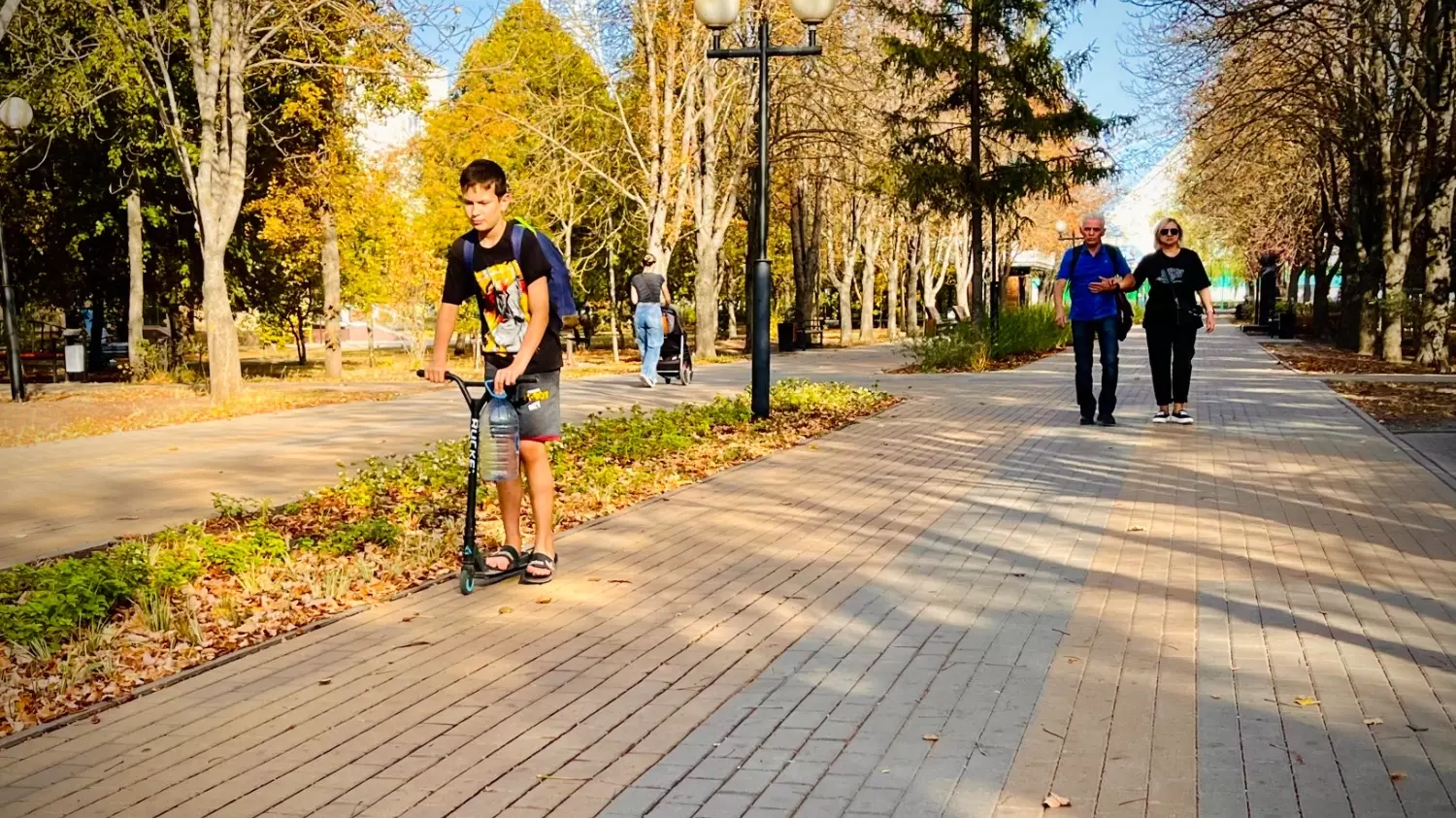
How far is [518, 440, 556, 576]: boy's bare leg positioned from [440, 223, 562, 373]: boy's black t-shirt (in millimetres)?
399

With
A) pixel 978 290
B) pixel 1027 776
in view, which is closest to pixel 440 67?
pixel 1027 776

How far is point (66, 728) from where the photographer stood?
4.34m

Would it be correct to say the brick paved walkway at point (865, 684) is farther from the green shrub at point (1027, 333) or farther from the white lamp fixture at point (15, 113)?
the green shrub at point (1027, 333)

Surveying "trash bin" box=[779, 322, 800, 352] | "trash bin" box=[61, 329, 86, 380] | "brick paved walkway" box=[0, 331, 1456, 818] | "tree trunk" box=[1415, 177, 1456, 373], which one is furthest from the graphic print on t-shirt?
"trash bin" box=[779, 322, 800, 352]

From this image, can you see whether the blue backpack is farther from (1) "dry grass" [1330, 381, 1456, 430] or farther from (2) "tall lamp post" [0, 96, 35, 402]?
(2) "tall lamp post" [0, 96, 35, 402]

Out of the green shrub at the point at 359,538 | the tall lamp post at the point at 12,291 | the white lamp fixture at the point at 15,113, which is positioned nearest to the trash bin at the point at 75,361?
the tall lamp post at the point at 12,291

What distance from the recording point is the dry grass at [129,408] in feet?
49.2

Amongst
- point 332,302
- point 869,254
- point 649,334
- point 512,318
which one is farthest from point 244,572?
point 869,254

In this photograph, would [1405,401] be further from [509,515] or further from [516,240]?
[516,240]

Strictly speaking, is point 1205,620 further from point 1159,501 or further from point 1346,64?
point 1346,64

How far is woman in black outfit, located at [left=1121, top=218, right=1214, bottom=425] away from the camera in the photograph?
42.3 feet

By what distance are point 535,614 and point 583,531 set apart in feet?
6.61

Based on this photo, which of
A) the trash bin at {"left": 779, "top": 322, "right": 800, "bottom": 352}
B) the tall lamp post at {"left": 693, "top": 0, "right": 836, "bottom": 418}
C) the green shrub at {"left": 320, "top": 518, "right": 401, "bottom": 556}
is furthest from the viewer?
the trash bin at {"left": 779, "top": 322, "right": 800, "bottom": 352}

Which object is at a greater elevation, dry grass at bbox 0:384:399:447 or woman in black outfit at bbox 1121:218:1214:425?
woman in black outfit at bbox 1121:218:1214:425
